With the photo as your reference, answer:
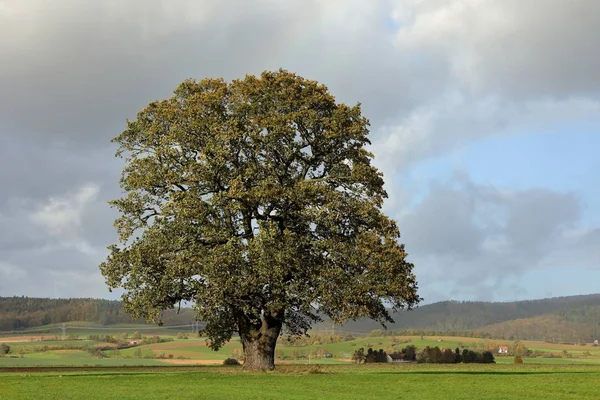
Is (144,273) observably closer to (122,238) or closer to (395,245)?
(122,238)

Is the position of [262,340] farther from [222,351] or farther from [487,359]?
[222,351]

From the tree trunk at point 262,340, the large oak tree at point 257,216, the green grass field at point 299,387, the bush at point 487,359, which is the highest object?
the large oak tree at point 257,216

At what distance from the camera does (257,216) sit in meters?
53.3

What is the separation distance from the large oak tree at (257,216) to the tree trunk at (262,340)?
111mm

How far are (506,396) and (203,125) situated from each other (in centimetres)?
2874

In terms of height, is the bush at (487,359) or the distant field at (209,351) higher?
the distant field at (209,351)

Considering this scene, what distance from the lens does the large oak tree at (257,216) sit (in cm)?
5025

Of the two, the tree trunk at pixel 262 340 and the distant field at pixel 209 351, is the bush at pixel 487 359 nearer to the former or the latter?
the distant field at pixel 209 351

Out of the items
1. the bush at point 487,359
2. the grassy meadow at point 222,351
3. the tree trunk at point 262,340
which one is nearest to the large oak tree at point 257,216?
the tree trunk at point 262,340

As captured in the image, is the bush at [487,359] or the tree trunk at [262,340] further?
the bush at [487,359]

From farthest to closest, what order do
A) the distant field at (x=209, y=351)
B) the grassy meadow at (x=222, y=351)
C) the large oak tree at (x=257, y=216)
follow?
the grassy meadow at (x=222, y=351)
the distant field at (x=209, y=351)
the large oak tree at (x=257, y=216)

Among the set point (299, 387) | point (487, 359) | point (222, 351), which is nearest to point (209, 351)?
point (222, 351)

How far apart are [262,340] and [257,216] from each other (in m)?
9.90

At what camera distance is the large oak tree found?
5025 cm
